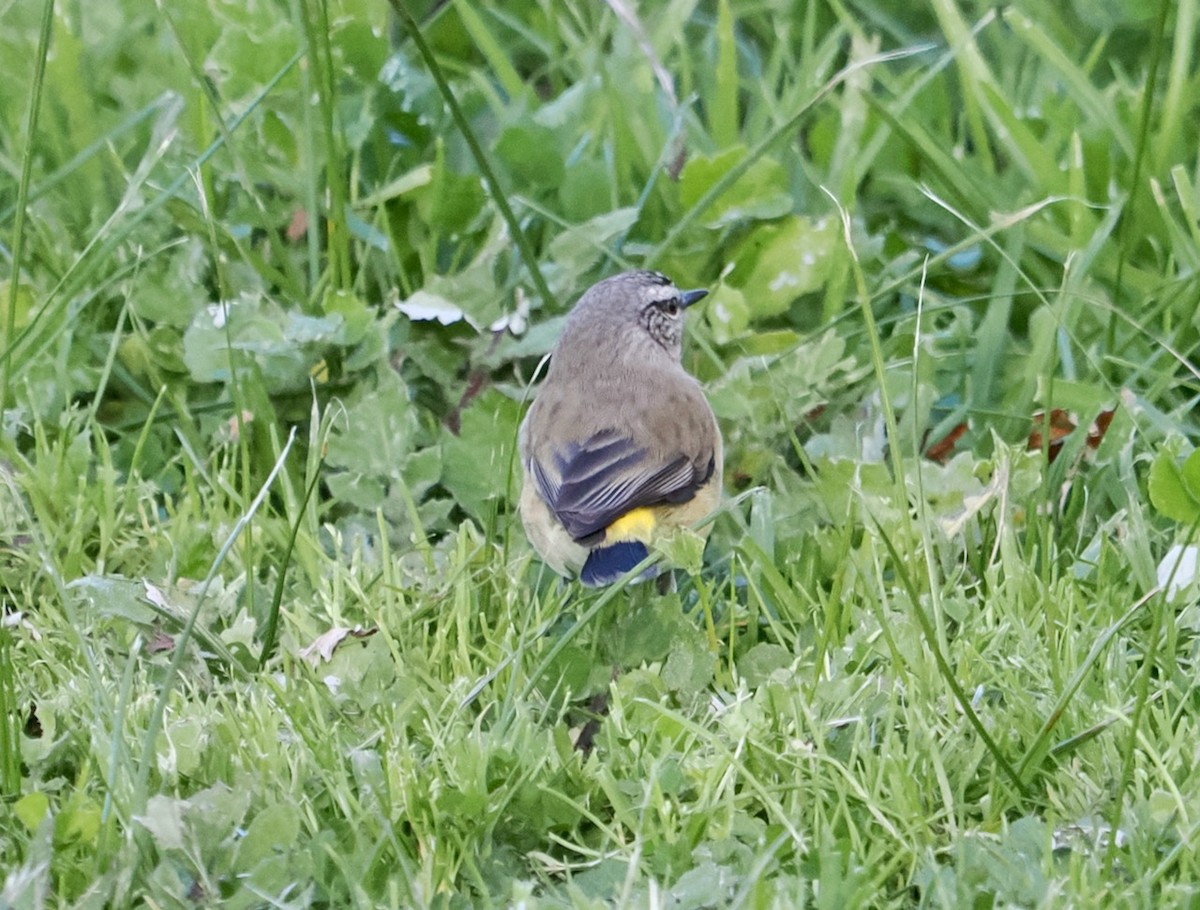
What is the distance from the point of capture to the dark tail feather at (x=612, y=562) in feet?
11.8

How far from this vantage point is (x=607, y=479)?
392 centimetres

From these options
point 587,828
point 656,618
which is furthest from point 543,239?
point 587,828

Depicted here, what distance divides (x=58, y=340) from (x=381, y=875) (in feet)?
7.59

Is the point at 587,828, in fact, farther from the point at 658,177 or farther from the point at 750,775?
the point at 658,177

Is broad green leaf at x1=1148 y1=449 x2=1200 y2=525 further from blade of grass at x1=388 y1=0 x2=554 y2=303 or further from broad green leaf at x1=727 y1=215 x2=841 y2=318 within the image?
blade of grass at x1=388 y1=0 x2=554 y2=303

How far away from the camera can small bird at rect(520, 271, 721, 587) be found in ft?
12.6

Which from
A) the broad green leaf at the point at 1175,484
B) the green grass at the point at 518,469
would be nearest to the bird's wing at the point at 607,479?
the green grass at the point at 518,469

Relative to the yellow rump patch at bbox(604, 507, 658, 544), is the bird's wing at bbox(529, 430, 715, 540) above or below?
above

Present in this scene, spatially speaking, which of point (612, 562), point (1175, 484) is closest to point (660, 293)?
point (612, 562)

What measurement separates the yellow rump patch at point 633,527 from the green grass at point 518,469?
14cm

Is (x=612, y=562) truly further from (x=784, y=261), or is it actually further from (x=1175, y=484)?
(x=784, y=261)

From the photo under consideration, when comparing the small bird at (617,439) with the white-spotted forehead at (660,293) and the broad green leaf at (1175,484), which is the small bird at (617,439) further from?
the broad green leaf at (1175,484)

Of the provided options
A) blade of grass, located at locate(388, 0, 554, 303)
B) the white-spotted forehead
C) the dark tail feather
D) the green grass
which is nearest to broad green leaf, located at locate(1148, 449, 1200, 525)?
the green grass

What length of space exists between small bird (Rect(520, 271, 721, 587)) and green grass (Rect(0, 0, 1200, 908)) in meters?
0.12
